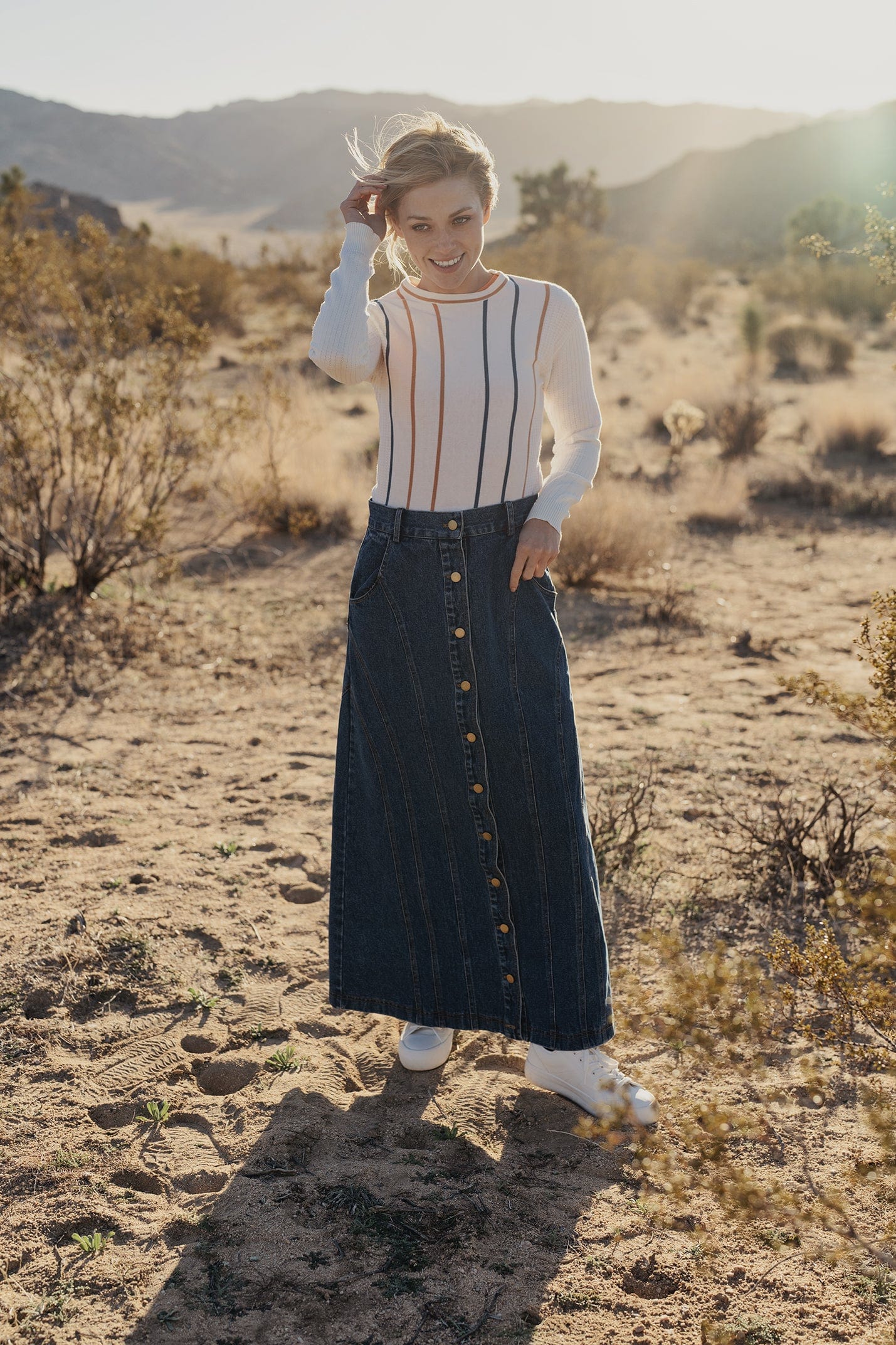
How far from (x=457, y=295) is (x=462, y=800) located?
1.00 m

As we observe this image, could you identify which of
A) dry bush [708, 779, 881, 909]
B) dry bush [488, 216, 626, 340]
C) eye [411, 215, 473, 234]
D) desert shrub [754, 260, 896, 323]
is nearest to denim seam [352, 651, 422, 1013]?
eye [411, 215, 473, 234]

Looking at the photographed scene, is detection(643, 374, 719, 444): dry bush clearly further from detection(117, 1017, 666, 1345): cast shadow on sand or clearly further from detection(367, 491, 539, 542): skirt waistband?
detection(117, 1017, 666, 1345): cast shadow on sand

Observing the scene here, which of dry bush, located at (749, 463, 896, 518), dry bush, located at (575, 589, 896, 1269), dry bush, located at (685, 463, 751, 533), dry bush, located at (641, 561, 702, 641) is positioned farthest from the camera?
dry bush, located at (749, 463, 896, 518)

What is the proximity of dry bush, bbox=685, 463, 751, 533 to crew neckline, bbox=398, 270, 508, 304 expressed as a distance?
19.9 feet

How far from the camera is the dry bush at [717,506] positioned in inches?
307

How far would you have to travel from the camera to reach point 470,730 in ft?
6.67

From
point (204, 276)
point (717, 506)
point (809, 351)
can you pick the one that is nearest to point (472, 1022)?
point (717, 506)

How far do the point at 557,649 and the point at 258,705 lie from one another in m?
2.81

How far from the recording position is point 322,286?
720 inches

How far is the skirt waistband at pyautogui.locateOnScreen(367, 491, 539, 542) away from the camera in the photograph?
1983mm

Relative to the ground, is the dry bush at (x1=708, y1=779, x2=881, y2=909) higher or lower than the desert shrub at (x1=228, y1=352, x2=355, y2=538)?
lower

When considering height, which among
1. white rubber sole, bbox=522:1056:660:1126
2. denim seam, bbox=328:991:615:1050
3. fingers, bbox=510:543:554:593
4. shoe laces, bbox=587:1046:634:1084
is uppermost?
fingers, bbox=510:543:554:593

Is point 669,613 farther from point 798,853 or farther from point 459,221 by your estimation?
point 459,221

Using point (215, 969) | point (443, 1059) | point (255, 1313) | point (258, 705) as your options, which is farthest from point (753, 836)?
point (258, 705)
